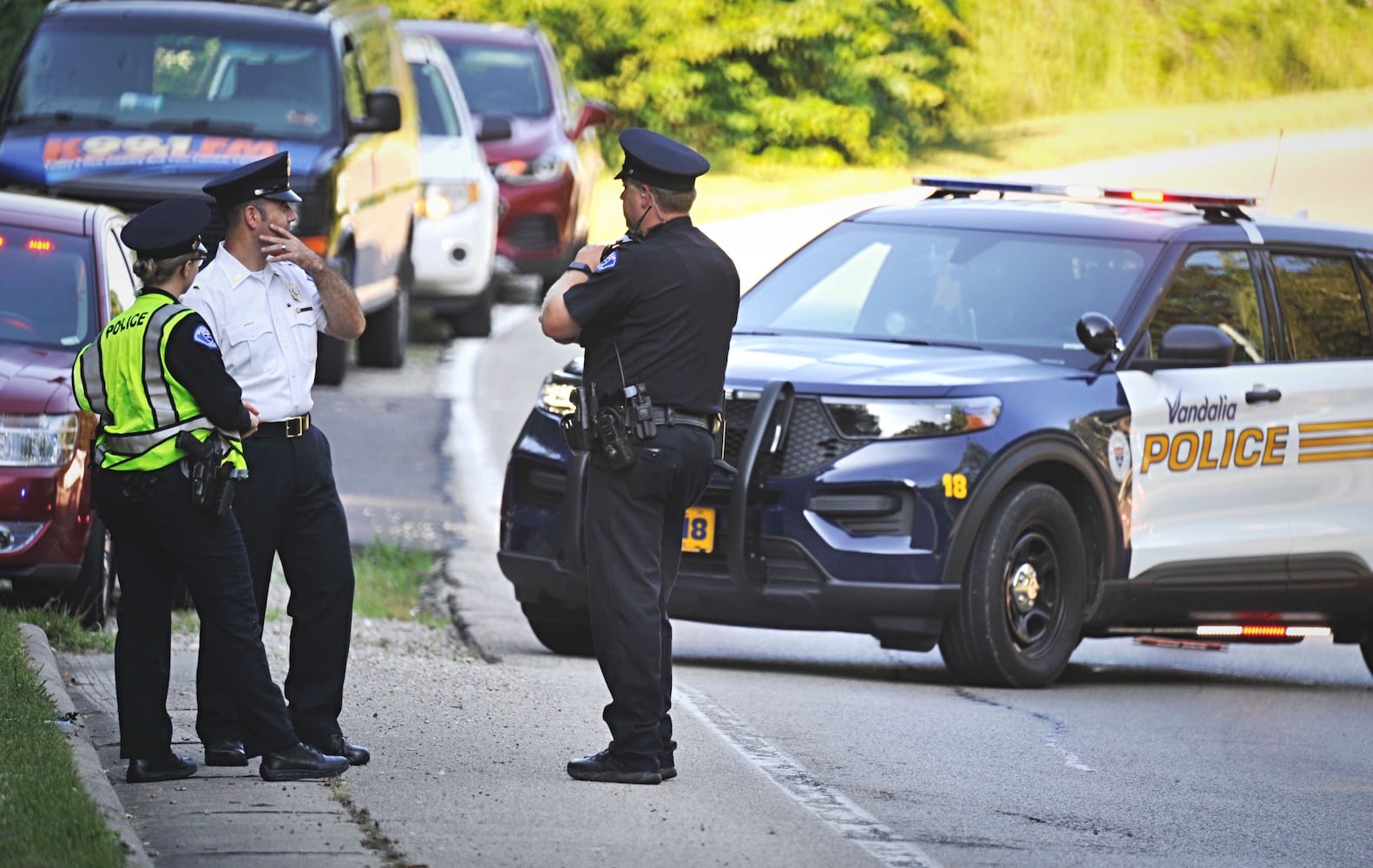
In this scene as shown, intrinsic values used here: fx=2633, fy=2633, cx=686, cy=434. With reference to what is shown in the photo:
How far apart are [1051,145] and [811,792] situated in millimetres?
23974

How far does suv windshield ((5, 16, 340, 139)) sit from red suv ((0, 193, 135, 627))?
4.42 meters

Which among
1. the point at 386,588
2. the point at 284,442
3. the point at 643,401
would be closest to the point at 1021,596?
the point at 643,401

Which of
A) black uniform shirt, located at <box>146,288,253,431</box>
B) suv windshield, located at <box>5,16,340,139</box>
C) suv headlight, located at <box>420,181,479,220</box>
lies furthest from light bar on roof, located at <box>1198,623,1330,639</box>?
suv headlight, located at <box>420,181,479,220</box>

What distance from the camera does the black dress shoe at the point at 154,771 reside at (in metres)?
6.69

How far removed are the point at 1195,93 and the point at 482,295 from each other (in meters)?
13.9

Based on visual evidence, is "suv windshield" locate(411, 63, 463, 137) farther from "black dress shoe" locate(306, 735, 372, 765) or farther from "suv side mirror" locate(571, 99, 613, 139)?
"black dress shoe" locate(306, 735, 372, 765)

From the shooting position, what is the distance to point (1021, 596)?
9297mm

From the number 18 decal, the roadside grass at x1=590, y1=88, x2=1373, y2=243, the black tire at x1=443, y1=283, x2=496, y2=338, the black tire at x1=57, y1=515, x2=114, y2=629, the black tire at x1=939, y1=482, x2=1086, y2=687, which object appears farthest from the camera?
the roadside grass at x1=590, y1=88, x2=1373, y2=243

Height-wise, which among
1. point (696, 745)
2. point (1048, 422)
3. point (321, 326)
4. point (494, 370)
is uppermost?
point (321, 326)

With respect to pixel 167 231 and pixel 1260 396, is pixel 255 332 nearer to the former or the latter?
pixel 167 231

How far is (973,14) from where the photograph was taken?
103ft

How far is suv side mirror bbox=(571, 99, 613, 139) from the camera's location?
23125mm

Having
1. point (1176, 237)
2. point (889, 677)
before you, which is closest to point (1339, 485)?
point (1176, 237)

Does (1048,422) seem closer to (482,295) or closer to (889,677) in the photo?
(889,677)
